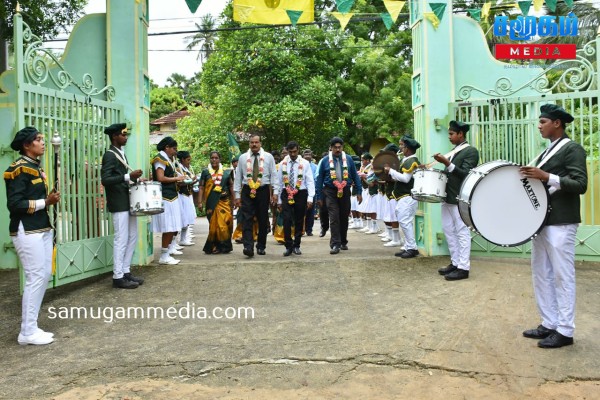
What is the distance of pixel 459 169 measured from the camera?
7738 millimetres

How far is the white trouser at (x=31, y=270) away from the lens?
18.5ft

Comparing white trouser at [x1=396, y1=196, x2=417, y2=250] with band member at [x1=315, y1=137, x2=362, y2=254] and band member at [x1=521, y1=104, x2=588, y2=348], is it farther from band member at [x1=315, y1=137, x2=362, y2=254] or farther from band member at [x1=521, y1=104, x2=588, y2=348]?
band member at [x1=521, y1=104, x2=588, y2=348]

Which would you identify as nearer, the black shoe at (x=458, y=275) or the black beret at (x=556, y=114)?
the black beret at (x=556, y=114)

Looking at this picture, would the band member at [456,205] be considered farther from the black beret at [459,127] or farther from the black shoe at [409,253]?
the black shoe at [409,253]

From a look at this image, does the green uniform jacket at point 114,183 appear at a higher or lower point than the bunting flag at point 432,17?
lower

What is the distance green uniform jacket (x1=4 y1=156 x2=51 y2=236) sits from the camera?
560cm

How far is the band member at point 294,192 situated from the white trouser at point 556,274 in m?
5.21

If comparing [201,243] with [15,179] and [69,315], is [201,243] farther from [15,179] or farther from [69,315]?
[15,179]

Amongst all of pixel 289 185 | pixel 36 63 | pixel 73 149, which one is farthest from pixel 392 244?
pixel 36 63

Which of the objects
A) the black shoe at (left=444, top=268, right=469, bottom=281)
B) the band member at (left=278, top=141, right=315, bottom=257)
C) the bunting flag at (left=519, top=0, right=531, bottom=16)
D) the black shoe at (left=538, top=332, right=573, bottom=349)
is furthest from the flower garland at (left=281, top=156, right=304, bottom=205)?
the black shoe at (left=538, top=332, right=573, bottom=349)

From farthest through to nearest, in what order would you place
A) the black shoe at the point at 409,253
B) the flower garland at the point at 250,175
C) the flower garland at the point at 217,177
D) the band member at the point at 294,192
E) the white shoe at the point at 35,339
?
the flower garland at the point at 217,177
the band member at the point at 294,192
the flower garland at the point at 250,175
the black shoe at the point at 409,253
the white shoe at the point at 35,339

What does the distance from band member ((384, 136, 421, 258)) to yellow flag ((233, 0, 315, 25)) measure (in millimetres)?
2657

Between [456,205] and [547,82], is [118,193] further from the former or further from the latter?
[547,82]

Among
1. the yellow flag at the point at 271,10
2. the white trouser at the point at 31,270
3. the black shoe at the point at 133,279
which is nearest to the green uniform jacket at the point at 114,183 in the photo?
the black shoe at the point at 133,279
